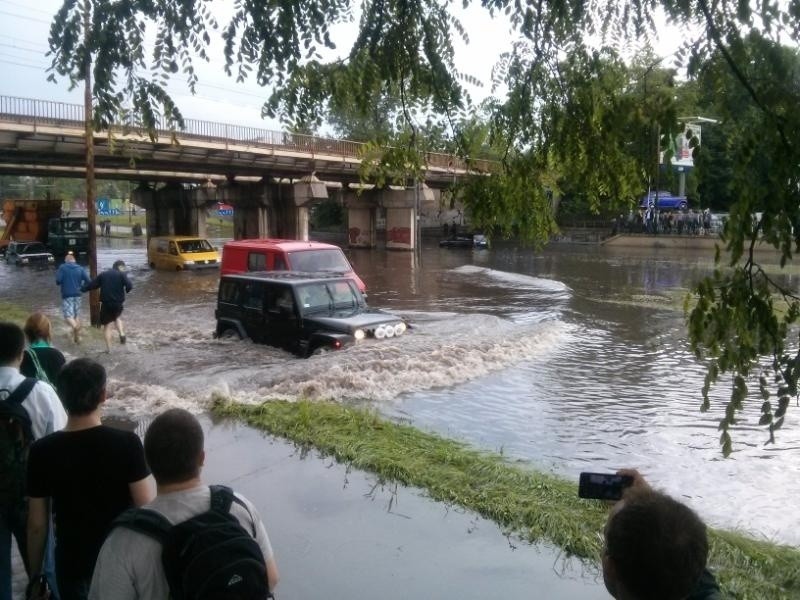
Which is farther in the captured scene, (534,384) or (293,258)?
(293,258)

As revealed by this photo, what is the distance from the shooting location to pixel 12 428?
3.92 metres

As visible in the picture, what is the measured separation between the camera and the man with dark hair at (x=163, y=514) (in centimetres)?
259

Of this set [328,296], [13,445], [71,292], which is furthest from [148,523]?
[71,292]

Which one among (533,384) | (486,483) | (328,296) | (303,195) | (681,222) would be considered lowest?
(533,384)

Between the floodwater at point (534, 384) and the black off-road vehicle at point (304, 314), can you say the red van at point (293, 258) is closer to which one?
the floodwater at point (534, 384)

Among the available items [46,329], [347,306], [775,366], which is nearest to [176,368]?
[347,306]

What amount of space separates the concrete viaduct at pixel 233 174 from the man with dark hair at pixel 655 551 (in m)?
27.2

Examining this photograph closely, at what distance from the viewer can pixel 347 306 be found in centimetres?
1419

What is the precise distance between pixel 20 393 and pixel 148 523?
1.78 meters

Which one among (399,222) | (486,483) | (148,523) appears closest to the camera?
(148,523)

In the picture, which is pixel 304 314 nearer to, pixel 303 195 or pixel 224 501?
pixel 224 501

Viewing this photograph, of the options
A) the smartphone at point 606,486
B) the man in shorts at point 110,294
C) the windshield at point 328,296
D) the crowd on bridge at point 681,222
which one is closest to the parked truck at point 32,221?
the man in shorts at point 110,294

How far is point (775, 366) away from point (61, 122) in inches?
1308

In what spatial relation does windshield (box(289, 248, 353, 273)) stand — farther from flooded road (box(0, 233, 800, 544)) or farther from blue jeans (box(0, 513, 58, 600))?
blue jeans (box(0, 513, 58, 600))
